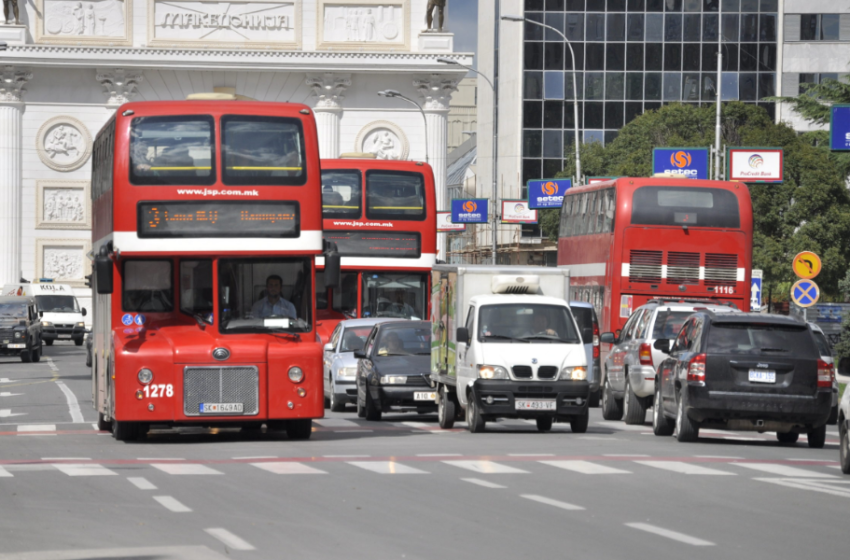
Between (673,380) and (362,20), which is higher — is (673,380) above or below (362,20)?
below

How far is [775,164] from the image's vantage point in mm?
47688

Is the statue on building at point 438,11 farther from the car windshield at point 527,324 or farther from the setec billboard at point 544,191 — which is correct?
the car windshield at point 527,324

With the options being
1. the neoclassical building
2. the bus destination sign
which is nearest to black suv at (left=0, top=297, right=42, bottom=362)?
the neoclassical building

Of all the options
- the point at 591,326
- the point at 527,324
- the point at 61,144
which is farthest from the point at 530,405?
the point at 61,144

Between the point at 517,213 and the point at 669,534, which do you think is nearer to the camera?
the point at 669,534

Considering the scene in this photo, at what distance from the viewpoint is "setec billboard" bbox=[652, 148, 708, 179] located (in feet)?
168

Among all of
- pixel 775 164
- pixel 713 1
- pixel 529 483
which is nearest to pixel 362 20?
pixel 775 164

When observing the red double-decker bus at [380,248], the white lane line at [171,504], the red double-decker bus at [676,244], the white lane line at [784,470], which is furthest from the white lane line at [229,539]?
the red double-decker bus at [380,248]

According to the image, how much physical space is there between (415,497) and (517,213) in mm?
53398

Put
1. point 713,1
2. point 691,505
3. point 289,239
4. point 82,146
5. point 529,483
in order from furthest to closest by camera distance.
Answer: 1. point 713,1
2. point 82,146
3. point 289,239
4. point 529,483
5. point 691,505

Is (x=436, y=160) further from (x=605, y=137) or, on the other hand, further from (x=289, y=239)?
(x=289, y=239)

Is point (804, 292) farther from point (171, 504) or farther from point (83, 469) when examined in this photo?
Result: point (171, 504)

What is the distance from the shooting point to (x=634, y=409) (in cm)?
2427

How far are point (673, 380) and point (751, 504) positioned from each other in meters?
7.35
